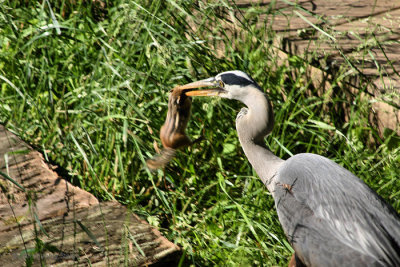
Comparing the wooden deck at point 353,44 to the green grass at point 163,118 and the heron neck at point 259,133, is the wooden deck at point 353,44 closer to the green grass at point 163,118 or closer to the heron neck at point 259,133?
the green grass at point 163,118

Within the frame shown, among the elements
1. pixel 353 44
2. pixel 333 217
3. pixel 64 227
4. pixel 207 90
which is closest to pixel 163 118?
pixel 207 90

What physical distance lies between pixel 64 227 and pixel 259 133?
46.3 inches

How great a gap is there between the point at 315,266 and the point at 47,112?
83.7 inches

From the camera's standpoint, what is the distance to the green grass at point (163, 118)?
3.67m

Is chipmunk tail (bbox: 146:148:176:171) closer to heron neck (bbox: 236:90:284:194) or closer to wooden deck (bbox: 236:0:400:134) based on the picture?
heron neck (bbox: 236:90:284:194)

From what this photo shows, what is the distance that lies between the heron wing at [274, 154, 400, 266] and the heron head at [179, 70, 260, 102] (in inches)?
19.1

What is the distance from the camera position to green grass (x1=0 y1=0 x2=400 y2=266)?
367cm

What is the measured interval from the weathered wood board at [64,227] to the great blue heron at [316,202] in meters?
0.66

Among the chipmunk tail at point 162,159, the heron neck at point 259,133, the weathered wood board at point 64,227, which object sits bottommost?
the weathered wood board at point 64,227

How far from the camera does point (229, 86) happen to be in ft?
11.3

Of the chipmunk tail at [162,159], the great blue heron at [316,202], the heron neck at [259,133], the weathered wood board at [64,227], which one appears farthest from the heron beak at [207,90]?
the weathered wood board at [64,227]

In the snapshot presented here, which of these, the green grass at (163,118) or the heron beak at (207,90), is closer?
the heron beak at (207,90)

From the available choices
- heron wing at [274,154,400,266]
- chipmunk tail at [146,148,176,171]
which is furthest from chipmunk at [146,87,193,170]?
heron wing at [274,154,400,266]

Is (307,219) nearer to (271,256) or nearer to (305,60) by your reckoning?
(271,256)
